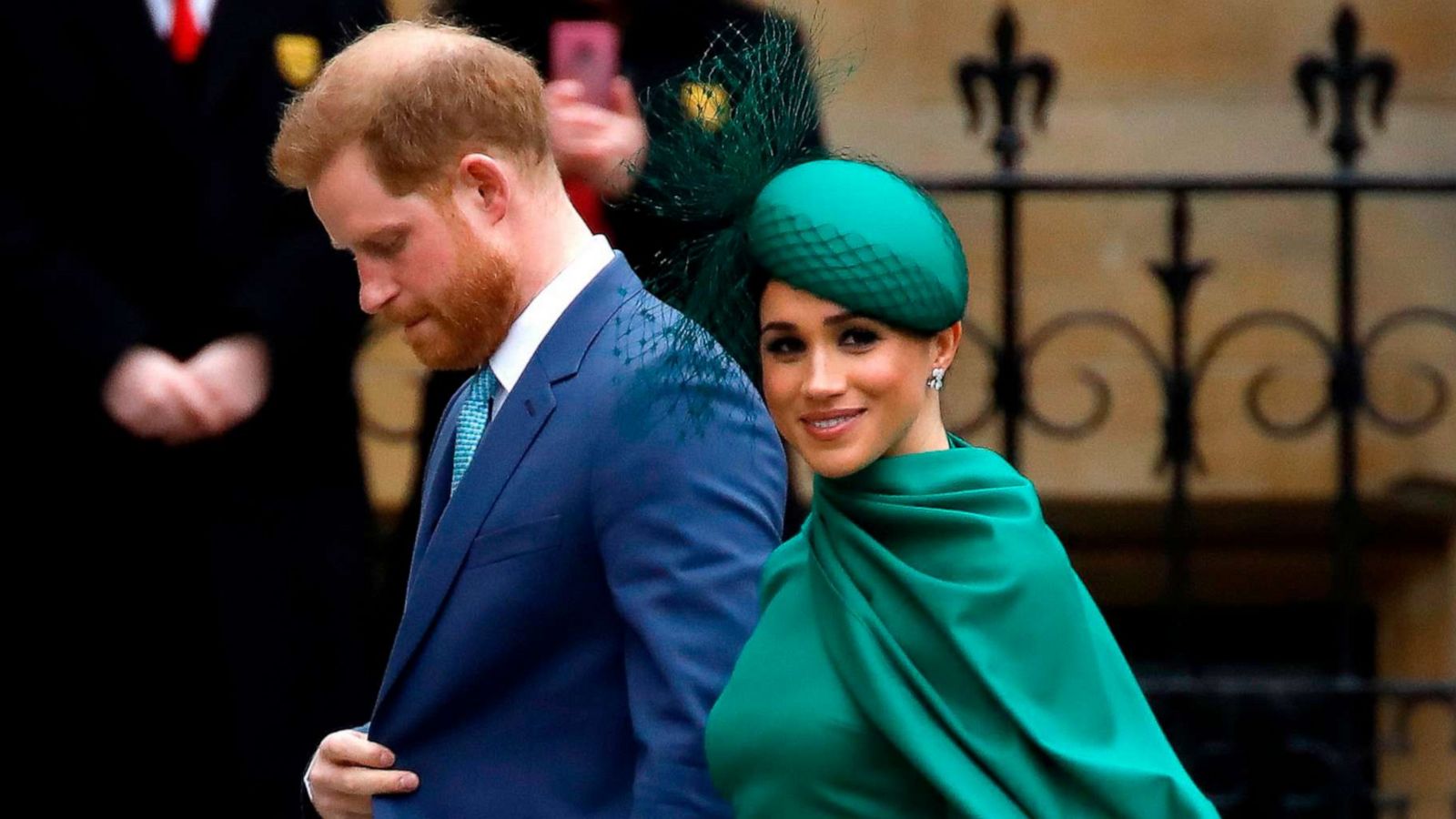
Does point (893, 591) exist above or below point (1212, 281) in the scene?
above

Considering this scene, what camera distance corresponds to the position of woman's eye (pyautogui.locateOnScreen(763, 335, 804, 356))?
278 centimetres

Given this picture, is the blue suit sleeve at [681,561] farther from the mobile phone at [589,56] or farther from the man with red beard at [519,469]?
the mobile phone at [589,56]

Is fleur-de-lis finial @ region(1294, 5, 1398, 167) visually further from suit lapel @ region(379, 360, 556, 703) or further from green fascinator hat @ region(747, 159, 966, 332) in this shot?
green fascinator hat @ region(747, 159, 966, 332)

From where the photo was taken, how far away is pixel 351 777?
125 inches

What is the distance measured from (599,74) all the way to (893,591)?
1.95 metres

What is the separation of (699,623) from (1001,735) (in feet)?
1.35

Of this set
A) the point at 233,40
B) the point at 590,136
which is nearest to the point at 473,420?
the point at 590,136

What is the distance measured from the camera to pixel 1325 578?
22.6 ft

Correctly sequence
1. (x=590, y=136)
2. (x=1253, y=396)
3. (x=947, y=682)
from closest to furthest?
(x=947, y=682), (x=590, y=136), (x=1253, y=396)

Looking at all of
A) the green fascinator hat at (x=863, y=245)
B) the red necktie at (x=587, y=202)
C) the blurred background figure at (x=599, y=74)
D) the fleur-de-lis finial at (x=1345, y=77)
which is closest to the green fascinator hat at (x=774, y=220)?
the green fascinator hat at (x=863, y=245)

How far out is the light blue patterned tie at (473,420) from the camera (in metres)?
3.25

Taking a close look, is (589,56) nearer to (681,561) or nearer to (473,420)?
(473,420)

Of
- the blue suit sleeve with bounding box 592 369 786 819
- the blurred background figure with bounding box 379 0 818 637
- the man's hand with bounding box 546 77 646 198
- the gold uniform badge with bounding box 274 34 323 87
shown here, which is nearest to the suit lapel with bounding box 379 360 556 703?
the blue suit sleeve with bounding box 592 369 786 819

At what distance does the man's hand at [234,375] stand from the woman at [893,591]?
1.85 metres
